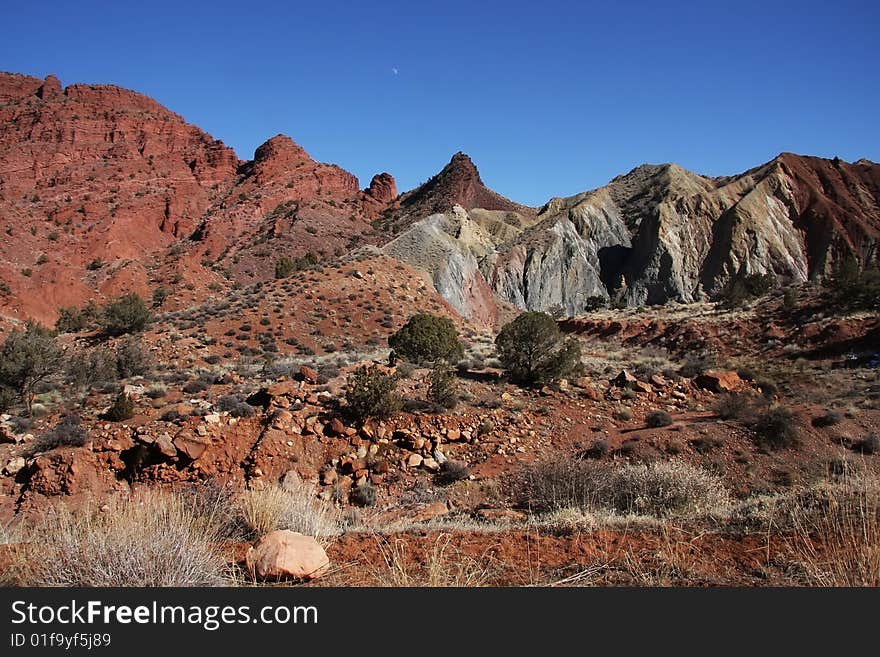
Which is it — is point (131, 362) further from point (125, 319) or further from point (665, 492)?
point (665, 492)

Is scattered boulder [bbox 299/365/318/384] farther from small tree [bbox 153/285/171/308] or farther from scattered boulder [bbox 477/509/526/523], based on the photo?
small tree [bbox 153/285/171/308]

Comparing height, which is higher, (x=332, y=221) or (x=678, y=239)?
(x=332, y=221)

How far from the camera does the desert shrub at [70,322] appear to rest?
3698cm

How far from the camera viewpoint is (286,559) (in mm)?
3703

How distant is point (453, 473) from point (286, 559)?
7.08 meters

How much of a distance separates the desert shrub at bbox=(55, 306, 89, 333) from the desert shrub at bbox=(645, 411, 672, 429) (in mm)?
40426

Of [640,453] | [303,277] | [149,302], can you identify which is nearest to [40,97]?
[149,302]

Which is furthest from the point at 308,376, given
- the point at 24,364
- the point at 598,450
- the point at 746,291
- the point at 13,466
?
the point at 746,291

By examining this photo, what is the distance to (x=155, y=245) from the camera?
→ 6184 cm

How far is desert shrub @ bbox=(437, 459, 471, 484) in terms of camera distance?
10.4 m

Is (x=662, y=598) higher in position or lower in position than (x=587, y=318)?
lower

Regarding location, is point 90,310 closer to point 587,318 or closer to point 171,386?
point 171,386

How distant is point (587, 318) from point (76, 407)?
34712mm

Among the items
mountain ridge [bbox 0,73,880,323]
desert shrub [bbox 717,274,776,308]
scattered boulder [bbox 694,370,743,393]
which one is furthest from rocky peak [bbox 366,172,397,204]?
scattered boulder [bbox 694,370,743,393]
